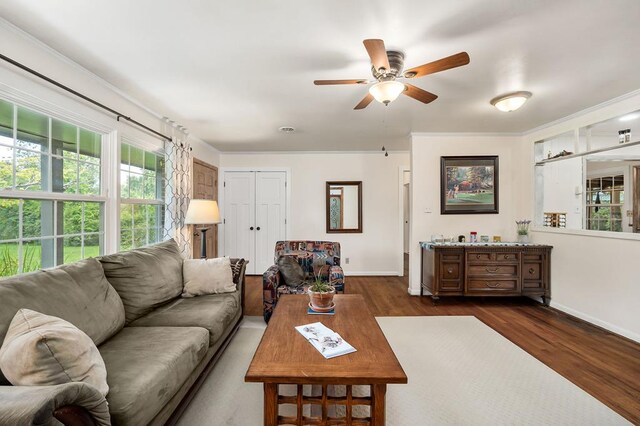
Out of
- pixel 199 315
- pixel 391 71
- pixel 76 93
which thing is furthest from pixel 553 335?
pixel 76 93

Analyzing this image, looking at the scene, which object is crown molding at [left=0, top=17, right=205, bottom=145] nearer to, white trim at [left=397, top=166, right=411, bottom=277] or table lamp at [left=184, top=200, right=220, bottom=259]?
table lamp at [left=184, top=200, right=220, bottom=259]

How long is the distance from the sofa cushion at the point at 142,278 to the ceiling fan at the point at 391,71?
191 centimetres

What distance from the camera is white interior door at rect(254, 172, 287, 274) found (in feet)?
17.6

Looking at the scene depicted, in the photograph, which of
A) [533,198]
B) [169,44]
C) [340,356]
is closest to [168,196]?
[169,44]

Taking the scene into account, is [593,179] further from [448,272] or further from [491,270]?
[448,272]

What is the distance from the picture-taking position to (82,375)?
3.73 ft

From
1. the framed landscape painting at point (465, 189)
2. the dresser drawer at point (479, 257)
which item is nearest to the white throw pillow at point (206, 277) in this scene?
the dresser drawer at point (479, 257)

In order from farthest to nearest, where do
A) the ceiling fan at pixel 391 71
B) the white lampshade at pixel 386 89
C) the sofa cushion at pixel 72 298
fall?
1. the white lampshade at pixel 386 89
2. the ceiling fan at pixel 391 71
3. the sofa cushion at pixel 72 298

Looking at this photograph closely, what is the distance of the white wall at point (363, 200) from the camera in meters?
5.30

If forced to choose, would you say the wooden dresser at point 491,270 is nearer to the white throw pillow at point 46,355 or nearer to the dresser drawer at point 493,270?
the dresser drawer at point 493,270

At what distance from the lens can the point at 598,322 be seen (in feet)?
9.97

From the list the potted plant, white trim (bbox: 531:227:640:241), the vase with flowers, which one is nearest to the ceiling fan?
the potted plant

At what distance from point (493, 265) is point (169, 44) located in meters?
4.16

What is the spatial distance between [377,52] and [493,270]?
10.8ft
